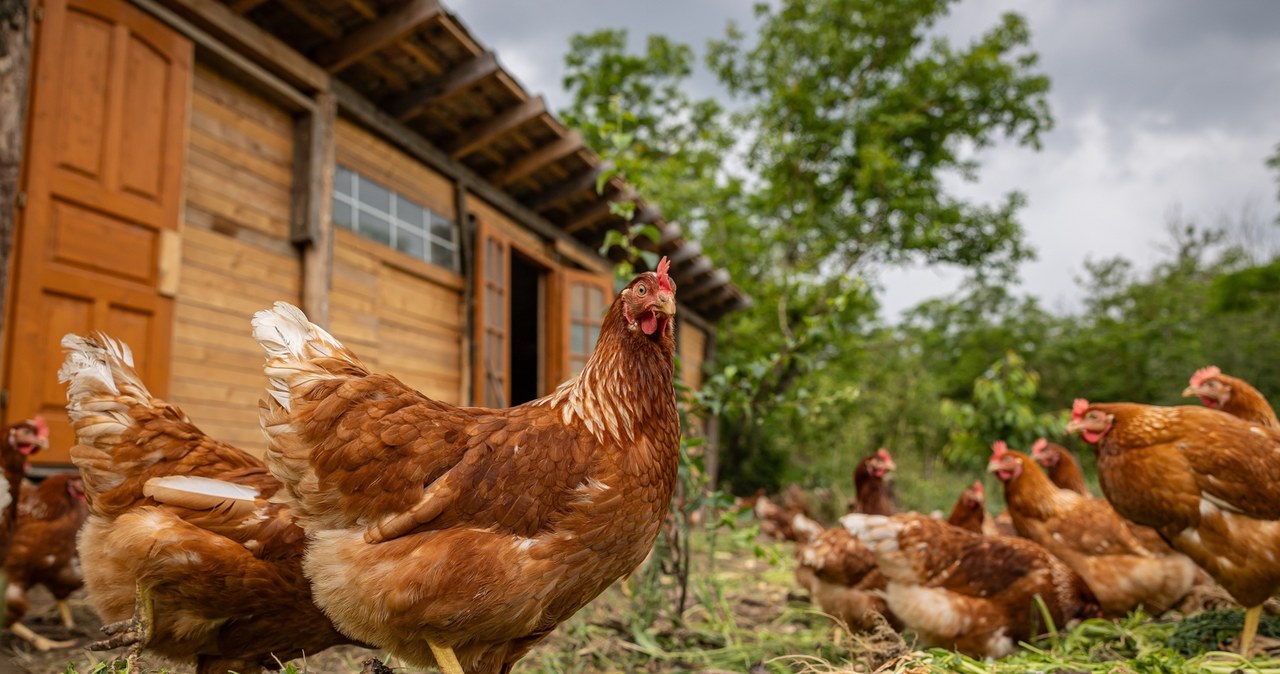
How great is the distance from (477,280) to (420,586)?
5780mm

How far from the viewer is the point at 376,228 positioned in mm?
6434

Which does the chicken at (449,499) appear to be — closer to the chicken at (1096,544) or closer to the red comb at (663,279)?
the red comb at (663,279)

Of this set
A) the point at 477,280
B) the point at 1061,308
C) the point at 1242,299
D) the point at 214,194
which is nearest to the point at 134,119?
the point at 214,194

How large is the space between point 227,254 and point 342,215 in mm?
1206

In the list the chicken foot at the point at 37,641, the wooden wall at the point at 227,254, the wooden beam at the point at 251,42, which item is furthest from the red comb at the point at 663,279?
the wooden beam at the point at 251,42

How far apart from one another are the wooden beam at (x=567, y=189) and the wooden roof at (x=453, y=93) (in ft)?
0.04

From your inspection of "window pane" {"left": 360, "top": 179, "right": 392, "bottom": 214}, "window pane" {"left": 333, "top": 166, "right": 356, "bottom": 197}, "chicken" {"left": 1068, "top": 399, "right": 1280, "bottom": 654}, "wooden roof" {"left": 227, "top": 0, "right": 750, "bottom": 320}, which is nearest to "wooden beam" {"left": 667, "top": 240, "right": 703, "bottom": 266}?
"wooden roof" {"left": 227, "top": 0, "right": 750, "bottom": 320}

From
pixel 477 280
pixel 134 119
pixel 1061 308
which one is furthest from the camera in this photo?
pixel 1061 308

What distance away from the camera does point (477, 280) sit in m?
7.50

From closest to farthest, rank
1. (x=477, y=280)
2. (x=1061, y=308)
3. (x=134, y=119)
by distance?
(x=134, y=119), (x=477, y=280), (x=1061, y=308)

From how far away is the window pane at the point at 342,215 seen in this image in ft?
19.6

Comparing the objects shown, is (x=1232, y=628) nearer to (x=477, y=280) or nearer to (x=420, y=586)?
(x=420, y=586)

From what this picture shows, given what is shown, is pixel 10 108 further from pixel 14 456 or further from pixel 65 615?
pixel 65 615

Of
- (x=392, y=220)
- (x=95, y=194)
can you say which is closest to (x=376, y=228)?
(x=392, y=220)
